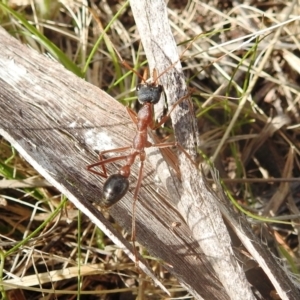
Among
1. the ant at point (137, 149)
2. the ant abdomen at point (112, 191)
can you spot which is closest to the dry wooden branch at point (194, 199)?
the ant at point (137, 149)

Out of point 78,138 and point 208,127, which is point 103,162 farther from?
point 208,127

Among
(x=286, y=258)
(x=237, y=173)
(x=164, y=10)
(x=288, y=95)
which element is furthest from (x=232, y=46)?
(x=286, y=258)

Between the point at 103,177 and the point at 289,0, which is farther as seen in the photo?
the point at 289,0

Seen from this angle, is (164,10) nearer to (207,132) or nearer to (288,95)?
(207,132)

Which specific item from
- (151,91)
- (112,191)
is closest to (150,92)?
(151,91)

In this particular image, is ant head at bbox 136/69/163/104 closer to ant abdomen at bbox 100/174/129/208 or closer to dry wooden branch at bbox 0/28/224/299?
dry wooden branch at bbox 0/28/224/299

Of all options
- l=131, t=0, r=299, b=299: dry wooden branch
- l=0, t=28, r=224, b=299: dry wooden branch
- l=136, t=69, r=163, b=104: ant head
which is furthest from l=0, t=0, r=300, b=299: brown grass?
l=0, t=28, r=224, b=299: dry wooden branch
